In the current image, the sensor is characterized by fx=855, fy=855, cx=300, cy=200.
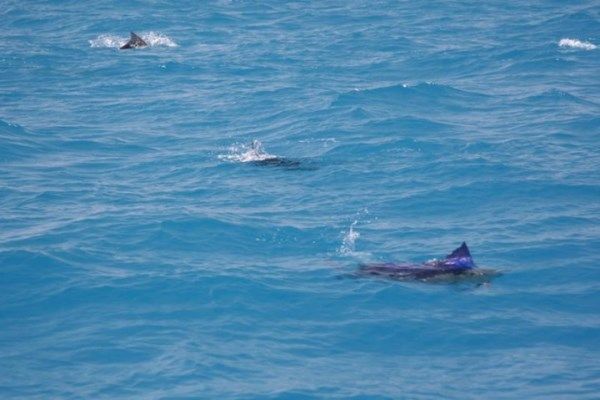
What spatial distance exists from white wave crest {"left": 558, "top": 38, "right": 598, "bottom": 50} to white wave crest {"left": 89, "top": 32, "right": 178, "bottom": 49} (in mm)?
14670

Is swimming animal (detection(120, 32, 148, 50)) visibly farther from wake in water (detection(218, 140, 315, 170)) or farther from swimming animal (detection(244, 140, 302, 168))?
swimming animal (detection(244, 140, 302, 168))

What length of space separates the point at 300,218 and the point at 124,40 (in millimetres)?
19922

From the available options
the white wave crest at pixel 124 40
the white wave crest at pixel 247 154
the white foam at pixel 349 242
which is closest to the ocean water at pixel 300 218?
the white foam at pixel 349 242

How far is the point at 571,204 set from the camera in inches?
696

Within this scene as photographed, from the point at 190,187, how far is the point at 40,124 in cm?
671

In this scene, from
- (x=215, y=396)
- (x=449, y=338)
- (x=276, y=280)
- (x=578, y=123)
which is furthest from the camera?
(x=578, y=123)

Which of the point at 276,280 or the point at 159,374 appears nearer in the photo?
the point at 159,374

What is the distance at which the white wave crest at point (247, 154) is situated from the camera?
2034 centimetres

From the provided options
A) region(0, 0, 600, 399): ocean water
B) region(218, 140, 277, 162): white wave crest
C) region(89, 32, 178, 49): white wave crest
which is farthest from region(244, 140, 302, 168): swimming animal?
region(89, 32, 178, 49): white wave crest

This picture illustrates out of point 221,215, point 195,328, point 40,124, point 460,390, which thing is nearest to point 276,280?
point 195,328

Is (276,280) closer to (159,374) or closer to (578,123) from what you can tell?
(159,374)

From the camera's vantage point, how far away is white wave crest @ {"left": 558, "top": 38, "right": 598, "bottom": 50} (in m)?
30.5

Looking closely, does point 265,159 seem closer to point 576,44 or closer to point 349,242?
point 349,242

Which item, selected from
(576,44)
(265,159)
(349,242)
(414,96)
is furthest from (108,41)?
(349,242)
